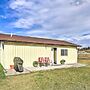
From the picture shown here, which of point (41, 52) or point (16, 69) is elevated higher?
point (41, 52)

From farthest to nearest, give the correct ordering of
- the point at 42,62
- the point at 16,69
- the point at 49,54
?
the point at 49,54
the point at 42,62
the point at 16,69

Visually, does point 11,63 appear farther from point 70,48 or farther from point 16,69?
point 70,48

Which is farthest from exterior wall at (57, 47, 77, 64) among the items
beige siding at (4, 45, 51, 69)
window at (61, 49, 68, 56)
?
beige siding at (4, 45, 51, 69)

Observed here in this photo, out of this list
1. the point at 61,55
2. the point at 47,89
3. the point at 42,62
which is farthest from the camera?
the point at 61,55

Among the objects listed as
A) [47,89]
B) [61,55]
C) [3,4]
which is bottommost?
[47,89]

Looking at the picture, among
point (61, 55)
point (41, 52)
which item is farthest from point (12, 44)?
point (61, 55)

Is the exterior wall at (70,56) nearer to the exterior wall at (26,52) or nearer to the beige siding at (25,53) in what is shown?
the exterior wall at (26,52)

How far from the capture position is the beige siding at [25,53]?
53.3 feet

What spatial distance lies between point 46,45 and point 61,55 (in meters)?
3.02

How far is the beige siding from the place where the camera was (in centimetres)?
1625

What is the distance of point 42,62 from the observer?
1909 cm

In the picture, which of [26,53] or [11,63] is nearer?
[11,63]

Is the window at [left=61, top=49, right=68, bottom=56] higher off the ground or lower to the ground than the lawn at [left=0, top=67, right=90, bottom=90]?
higher

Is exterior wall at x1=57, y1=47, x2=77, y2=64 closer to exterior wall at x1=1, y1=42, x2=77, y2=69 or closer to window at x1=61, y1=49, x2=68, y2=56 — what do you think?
exterior wall at x1=1, y1=42, x2=77, y2=69
